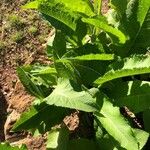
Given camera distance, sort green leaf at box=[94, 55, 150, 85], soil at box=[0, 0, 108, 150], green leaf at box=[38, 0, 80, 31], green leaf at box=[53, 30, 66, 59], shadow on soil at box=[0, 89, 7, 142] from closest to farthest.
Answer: green leaf at box=[94, 55, 150, 85] < green leaf at box=[38, 0, 80, 31] < green leaf at box=[53, 30, 66, 59] < soil at box=[0, 0, 108, 150] < shadow on soil at box=[0, 89, 7, 142]

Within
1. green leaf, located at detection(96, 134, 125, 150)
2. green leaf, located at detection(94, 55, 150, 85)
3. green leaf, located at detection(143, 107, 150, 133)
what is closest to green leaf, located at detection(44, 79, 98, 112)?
green leaf, located at detection(94, 55, 150, 85)

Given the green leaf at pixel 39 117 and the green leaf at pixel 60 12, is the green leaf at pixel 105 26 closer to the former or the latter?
the green leaf at pixel 60 12

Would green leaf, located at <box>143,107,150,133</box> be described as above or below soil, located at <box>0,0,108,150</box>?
above

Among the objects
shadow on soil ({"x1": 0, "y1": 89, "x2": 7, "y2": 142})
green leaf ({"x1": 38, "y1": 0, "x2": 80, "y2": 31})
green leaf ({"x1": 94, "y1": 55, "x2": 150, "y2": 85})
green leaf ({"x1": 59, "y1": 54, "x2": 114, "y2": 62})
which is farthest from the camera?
shadow on soil ({"x1": 0, "y1": 89, "x2": 7, "y2": 142})

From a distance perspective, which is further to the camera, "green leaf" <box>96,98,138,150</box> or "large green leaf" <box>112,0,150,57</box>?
"large green leaf" <box>112,0,150,57</box>

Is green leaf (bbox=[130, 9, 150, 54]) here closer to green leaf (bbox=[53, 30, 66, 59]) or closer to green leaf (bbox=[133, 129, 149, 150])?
green leaf (bbox=[53, 30, 66, 59])

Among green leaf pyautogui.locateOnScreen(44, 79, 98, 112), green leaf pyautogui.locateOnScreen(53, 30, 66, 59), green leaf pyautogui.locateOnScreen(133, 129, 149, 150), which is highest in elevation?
green leaf pyautogui.locateOnScreen(53, 30, 66, 59)

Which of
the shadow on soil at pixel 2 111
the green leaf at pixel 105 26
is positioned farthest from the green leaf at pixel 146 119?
the shadow on soil at pixel 2 111
